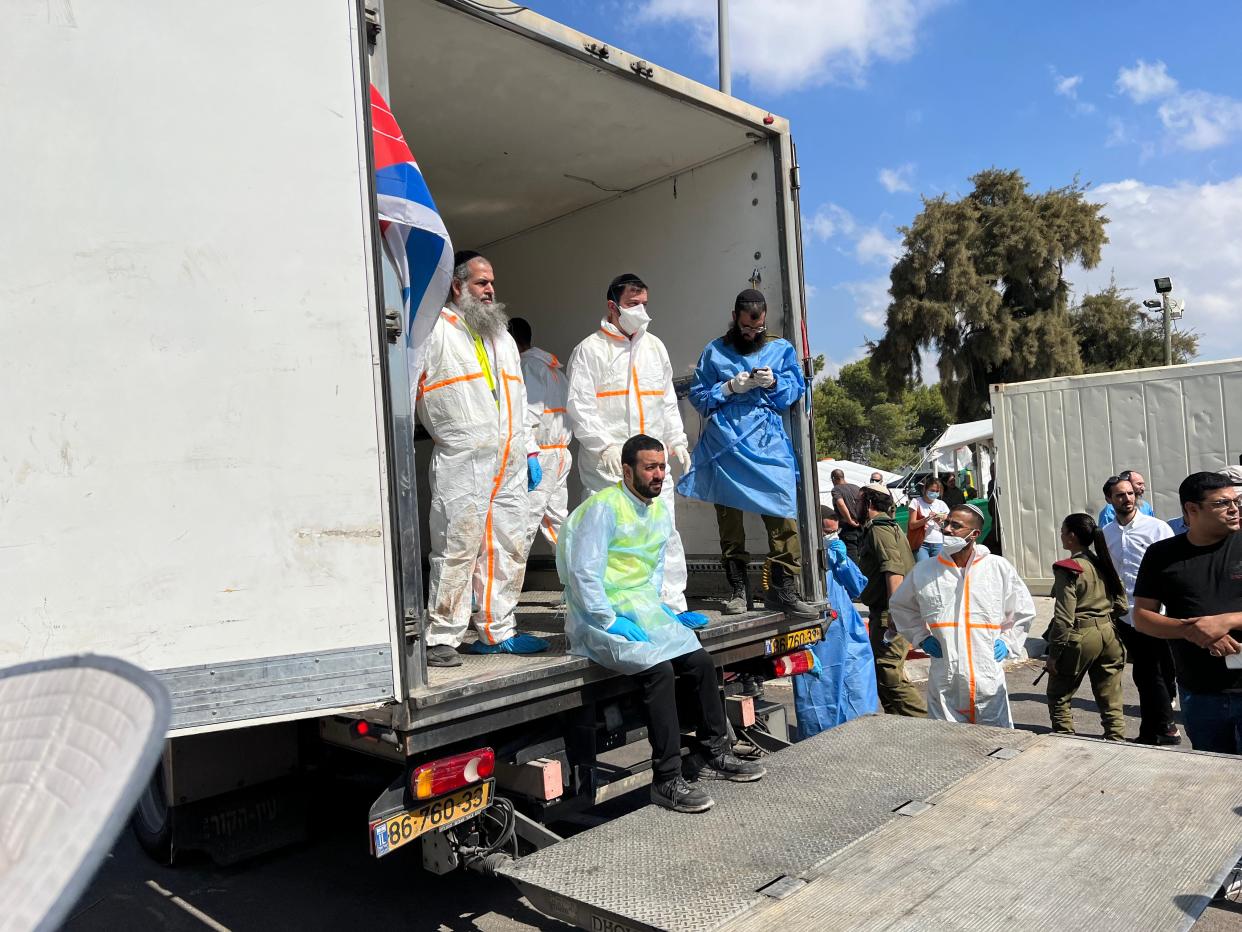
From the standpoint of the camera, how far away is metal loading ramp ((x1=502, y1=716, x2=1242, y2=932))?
7.93ft

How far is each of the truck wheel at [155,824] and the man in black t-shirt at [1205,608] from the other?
3.92 m

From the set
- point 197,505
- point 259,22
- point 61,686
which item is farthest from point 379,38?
point 61,686

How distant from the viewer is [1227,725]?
362cm


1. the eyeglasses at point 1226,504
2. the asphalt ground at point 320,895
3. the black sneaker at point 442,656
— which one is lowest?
the asphalt ground at point 320,895

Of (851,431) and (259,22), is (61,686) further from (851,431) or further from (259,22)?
(851,431)

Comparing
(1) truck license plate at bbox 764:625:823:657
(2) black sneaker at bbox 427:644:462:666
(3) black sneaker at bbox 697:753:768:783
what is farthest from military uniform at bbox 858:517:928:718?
(2) black sneaker at bbox 427:644:462:666

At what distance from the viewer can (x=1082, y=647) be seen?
485 centimetres

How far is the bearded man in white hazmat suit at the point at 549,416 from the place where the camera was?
536cm

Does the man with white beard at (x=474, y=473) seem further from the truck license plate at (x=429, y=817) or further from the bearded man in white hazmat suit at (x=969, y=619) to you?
the bearded man in white hazmat suit at (x=969, y=619)

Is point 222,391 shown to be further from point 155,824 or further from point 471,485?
point 155,824

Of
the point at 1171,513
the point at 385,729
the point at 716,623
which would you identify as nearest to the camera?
the point at 385,729

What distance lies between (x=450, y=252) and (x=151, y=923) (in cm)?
299

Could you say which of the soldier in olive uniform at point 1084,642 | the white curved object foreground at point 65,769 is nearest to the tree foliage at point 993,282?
the soldier in olive uniform at point 1084,642

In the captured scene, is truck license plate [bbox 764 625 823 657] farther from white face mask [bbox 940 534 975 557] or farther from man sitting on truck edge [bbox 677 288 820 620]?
white face mask [bbox 940 534 975 557]
